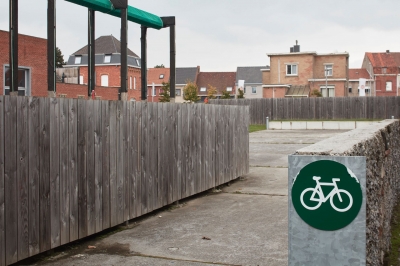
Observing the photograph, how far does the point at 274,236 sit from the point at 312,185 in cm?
362

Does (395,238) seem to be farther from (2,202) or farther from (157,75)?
(157,75)

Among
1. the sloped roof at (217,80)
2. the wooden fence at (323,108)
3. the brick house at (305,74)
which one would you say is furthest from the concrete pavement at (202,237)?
the sloped roof at (217,80)

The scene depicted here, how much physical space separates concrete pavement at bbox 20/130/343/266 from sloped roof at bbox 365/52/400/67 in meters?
77.9

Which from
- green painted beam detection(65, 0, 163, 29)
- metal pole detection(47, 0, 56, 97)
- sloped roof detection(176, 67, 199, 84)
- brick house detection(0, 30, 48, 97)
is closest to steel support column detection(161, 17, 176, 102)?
green painted beam detection(65, 0, 163, 29)

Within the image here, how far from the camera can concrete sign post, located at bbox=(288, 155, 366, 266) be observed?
317 cm

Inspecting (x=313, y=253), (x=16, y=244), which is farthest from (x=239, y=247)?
(x=313, y=253)

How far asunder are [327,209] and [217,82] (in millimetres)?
88692

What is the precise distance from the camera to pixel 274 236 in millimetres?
6672

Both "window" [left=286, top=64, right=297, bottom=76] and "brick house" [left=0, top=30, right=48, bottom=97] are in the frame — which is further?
"window" [left=286, top=64, right=297, bottom=76]

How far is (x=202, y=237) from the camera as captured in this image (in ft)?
21.8

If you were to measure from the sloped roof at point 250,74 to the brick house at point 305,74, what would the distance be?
3236cm

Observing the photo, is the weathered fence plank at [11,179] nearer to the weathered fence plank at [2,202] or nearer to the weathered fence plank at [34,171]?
the weathered fence plank at [2,202]

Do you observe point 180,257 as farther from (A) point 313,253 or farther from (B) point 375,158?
(A) point 313,253

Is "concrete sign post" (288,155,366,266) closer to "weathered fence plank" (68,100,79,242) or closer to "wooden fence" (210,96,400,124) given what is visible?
"weathered fence plank" (68,100,79,242)
